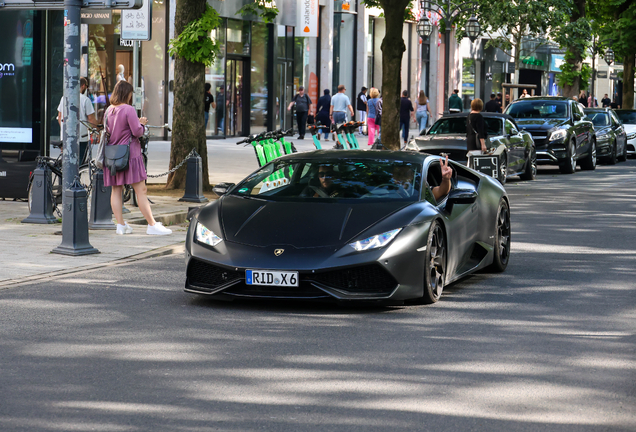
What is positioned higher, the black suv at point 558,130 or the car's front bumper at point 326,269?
the black suv at point 558,130

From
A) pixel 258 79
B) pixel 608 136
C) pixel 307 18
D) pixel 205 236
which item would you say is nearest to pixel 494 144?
pixel 608 136

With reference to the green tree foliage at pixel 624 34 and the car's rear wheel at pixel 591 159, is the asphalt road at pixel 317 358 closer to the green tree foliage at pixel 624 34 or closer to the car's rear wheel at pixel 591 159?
the car's rear wheel at pixel 591 159

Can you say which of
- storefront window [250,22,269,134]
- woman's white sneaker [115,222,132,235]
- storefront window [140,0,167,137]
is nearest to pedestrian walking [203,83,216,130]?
storefront window [140,0,167,137]

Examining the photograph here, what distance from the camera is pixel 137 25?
18.7 meters


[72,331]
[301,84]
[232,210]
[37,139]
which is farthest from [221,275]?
[301,84]

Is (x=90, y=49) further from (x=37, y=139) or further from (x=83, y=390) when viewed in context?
(x=83, y=390)

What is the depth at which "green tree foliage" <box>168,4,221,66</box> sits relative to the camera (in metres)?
16.8

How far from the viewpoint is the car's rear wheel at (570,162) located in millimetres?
25594

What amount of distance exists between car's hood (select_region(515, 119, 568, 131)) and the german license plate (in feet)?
61.4

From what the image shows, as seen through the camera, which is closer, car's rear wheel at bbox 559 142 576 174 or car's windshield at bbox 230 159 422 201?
car's windshield at bbox 230 159 422 201

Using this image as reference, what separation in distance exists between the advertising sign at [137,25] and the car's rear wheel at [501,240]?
9.82 meters

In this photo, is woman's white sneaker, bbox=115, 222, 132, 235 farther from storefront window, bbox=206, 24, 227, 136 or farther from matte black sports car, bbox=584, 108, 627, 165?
storefront window, bbox=206, 24, 227, 136

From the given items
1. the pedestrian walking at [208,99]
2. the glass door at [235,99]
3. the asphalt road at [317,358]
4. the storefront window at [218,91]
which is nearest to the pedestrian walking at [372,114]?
the pedestrian walking at [208,99]

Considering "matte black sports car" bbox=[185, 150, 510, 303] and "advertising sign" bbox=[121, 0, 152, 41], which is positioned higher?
"advertising sign" bbox=[121, 0, 152, 41]
